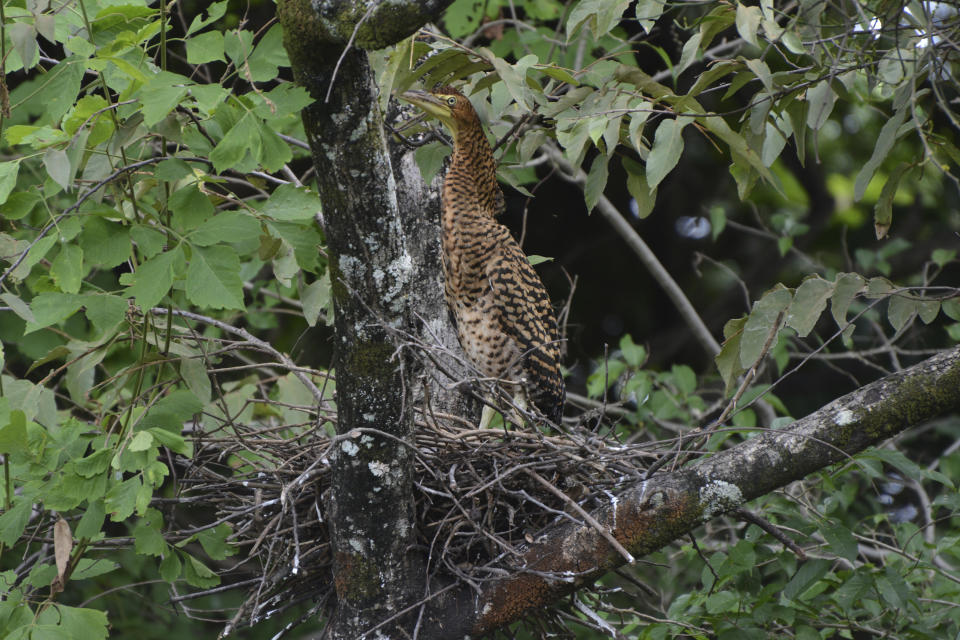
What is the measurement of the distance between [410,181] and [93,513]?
145 cm

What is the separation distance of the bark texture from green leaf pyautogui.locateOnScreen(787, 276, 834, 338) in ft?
2.76

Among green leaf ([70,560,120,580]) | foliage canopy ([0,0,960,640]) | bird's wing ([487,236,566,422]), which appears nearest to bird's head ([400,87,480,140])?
foliage canopy ([0,0,960,640])

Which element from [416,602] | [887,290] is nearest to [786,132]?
[887,290]

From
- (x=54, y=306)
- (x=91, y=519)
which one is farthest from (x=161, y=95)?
(x=91, y=519)

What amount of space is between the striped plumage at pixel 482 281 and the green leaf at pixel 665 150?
1293mm

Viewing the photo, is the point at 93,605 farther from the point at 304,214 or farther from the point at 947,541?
the point at 947,541

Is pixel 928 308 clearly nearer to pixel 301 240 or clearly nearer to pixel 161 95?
pixel 301 240

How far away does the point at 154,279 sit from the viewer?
84.3 inches

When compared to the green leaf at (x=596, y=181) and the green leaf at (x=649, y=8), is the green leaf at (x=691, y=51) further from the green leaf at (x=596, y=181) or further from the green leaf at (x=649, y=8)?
the green leaf at (x=596, y=181)

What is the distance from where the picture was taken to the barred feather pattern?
3.38 meters

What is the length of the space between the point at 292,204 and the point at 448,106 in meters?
1.08

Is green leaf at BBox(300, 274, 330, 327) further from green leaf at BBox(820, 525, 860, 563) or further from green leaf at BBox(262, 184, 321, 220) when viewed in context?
green leaf at BBox(820, 525, 860, 563)

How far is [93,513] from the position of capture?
2338 millimetres

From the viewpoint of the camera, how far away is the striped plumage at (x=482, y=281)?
3381 millimetres
